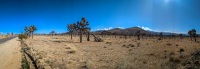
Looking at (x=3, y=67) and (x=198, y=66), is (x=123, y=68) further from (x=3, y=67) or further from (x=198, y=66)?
(x=3, y=67)

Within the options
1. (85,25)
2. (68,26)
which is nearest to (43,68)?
(85,25)

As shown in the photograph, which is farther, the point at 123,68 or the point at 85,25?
the point at 85,25

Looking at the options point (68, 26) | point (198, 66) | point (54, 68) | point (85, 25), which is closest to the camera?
point (198, 66)

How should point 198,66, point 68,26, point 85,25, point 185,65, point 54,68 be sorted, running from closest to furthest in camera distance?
point 198,66 < point 185,65 < point 54,68 < point 85,25 < point 68,26

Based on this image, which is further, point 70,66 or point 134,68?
point 70,66

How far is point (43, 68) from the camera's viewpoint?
19.6 meters

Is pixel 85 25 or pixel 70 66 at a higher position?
pixel 85 25

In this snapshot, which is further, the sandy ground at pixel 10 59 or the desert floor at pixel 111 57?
the sandy ground at pixel 10 59

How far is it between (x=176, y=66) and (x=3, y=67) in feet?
54.1

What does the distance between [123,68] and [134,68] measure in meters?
0.98

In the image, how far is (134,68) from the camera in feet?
60.0

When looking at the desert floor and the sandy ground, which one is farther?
the sandy ground

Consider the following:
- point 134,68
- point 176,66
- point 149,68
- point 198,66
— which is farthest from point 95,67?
point 198,66

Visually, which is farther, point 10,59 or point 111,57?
point 111,57
